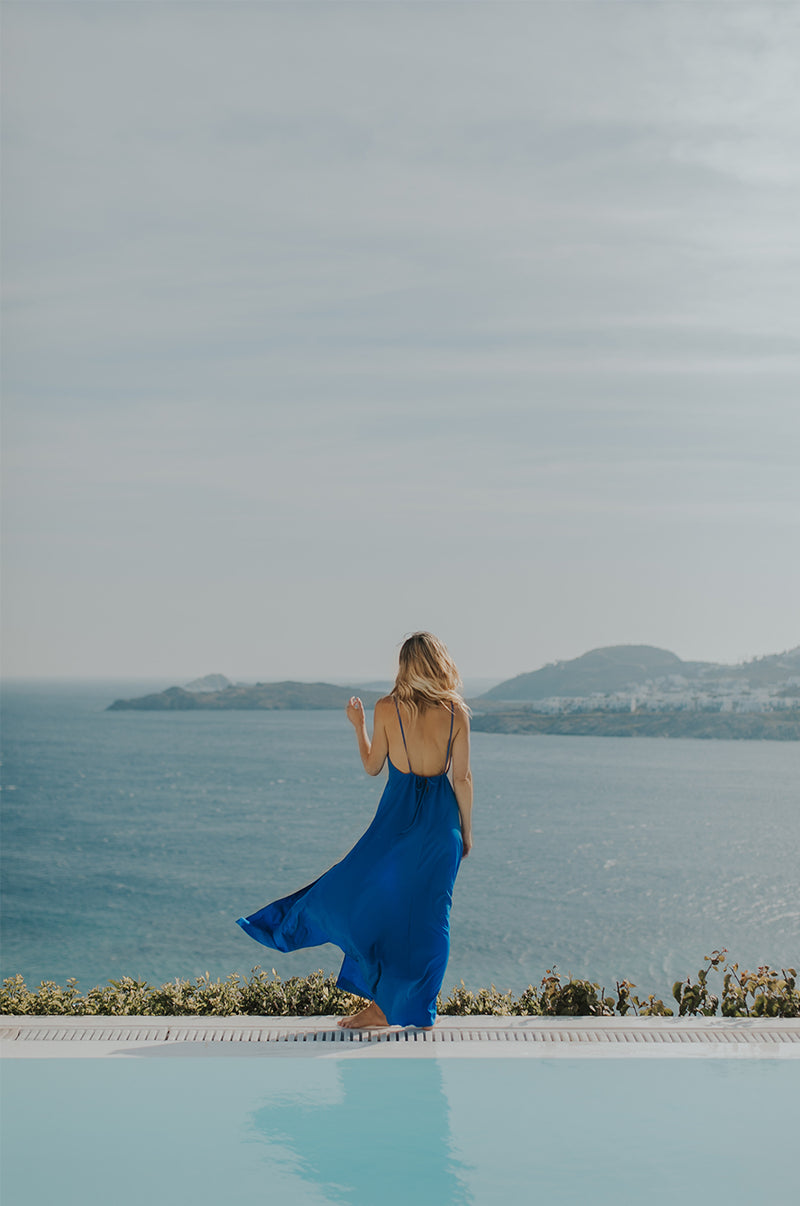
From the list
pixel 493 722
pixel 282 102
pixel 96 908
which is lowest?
pixel 96 908

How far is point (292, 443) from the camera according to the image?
171ft

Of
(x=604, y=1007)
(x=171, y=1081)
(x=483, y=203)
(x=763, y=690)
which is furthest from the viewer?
(x=763, y=690)

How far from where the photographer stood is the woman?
3.80 meters

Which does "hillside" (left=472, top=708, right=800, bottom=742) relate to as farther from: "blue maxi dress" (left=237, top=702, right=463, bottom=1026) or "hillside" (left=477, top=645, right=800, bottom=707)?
"blue maxi dress" (left=237, top=702, right=463, bottom=1026)

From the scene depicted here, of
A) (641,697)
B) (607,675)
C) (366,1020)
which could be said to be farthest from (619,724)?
(366,1020)

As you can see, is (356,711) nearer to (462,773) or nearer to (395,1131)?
(462,773)

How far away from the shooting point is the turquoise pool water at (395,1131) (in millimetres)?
2871

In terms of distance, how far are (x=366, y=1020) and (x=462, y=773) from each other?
3.00ft

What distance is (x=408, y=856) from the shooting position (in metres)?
3.86

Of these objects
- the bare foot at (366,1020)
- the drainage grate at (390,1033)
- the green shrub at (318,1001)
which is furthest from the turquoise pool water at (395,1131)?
the green shrub at (318,1001)

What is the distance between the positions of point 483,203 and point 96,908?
26.3m

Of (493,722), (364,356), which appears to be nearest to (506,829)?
(493,722)

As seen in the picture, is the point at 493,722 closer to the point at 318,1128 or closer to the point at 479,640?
the point at 479,640

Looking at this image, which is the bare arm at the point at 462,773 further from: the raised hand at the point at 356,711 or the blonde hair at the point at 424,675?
the raised hand at the point at 356,711
